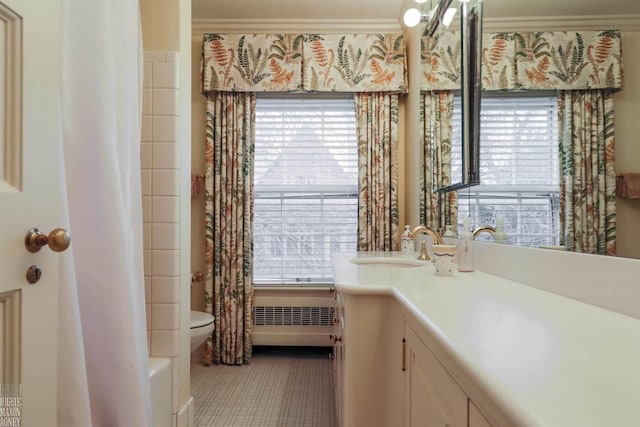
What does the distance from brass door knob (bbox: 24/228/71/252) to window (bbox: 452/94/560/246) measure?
1292 mm

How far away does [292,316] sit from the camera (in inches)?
114

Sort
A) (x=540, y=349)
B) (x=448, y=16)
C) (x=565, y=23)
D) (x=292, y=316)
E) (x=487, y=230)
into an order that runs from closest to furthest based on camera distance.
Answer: (x=540, y=349), (x=565, y=23), (x=487, y=230), (x=448, y=16), (x=292, y=316)

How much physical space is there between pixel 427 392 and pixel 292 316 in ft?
7.23

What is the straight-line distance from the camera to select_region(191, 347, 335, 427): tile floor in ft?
6.36

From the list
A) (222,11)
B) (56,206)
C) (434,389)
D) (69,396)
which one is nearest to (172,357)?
(69,396)

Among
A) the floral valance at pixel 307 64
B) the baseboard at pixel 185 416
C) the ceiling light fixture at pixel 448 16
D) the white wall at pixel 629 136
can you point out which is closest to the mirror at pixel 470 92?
the ceiling light fixture at pixel 448 16

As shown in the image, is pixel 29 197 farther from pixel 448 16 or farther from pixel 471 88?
pixel 448 16

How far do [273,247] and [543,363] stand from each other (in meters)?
2.55

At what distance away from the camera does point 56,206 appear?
819mm

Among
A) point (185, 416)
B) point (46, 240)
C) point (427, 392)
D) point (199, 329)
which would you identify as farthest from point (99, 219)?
point (199, 329)

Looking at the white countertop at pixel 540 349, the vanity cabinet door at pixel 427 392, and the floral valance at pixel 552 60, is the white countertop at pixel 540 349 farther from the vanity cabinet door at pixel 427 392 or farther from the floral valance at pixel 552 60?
the floral valance at pixel 552 60

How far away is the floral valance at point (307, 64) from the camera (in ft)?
9.08

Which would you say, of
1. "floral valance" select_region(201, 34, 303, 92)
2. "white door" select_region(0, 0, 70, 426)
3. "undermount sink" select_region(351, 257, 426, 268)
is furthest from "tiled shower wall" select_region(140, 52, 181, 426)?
"floral valance" select_region(201, 34, 303, 92)

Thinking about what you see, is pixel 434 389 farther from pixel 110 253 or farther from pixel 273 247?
pixel 273 247
